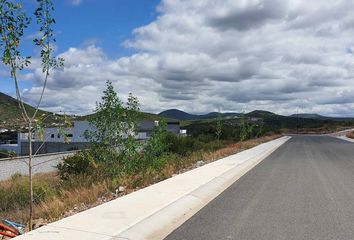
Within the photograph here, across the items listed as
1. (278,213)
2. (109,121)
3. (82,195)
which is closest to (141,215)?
(278,213)

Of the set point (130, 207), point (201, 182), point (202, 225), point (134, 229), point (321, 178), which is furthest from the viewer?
point (321, 178)

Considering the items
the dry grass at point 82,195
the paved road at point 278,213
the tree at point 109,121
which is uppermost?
the tree at point 109,121

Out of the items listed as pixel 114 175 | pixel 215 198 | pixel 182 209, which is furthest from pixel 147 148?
pixel 182 209

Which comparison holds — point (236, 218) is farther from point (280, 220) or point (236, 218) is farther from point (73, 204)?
point (73, 204)

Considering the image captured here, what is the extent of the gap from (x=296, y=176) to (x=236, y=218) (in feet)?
26.4

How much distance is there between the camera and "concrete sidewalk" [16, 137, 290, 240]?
6.88 m

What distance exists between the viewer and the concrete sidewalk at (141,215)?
6879mm

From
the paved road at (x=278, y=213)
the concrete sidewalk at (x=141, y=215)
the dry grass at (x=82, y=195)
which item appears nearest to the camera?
the concrete sidewalk at (x=141, y=215)

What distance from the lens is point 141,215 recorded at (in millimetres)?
8320

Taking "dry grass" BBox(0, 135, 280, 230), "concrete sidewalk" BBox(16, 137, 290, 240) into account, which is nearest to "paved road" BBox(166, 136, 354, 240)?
"concrete sidewalk" BBox(16, 137, 290, 240)

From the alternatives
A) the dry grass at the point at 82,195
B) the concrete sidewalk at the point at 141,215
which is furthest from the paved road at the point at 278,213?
the dry grass at the point at 82,195

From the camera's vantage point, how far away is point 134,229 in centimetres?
733

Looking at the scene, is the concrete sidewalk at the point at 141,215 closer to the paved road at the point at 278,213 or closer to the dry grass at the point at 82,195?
the paved road at the point at 278,213

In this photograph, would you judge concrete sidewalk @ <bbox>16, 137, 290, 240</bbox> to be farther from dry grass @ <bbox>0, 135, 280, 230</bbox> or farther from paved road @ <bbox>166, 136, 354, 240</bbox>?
dry grass @ <bbox>0, 135, 280, 230</bbox>
